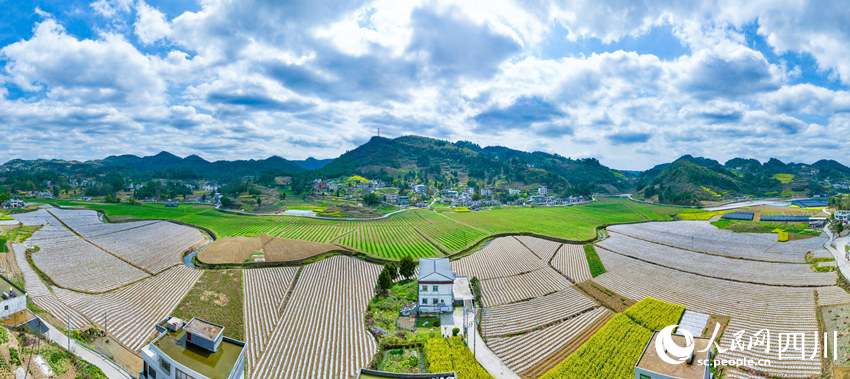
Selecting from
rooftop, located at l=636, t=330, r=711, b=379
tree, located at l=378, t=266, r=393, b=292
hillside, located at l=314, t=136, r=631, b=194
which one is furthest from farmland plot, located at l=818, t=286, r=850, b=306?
hillside, located at l=314, t=136, r=631, b=194

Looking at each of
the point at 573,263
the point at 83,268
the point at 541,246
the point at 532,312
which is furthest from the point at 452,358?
the point at 83,268

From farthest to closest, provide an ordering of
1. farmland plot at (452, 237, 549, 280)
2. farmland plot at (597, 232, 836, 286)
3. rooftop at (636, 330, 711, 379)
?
farmland plot at (452, 237, 549, 280) → farmland plot at (597, 232, 836, 286) → rooftop at (636, 330, 711, 379)

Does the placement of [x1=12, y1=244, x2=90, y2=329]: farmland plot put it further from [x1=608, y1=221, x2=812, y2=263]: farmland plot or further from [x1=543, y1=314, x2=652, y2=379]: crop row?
[x1=608, y1=221, x2=812, y2=263]: farmland plot

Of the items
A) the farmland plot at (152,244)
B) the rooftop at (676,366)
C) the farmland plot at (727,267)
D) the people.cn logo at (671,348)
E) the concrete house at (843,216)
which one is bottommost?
the farmland plot at (152,244)

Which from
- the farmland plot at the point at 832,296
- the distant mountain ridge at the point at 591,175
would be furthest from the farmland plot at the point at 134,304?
the distant mountain ridge at the point at 591,175

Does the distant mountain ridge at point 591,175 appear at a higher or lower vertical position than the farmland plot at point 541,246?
higher

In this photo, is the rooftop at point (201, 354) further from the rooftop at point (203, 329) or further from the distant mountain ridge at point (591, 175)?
the distant mountain ridge at point (591, 175)

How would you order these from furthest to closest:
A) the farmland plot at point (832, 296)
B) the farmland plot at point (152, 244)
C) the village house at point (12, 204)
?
1. the village house at point (12, 204)
2. the farmland plot at point (152, 244)
3. the farmland plot at point (832, 296)
